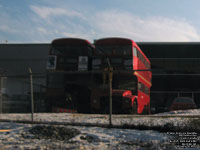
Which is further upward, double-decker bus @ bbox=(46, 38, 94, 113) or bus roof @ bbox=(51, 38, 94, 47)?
bus roof @ bbox=(51, 38, 94, 47)

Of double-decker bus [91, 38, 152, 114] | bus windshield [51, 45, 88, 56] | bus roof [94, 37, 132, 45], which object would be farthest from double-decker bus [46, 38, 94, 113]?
bus roof [94, 37, 132, 45]

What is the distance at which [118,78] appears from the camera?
16875mm

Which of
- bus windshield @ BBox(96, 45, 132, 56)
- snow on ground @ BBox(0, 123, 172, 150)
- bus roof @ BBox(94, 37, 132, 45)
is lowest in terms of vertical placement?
snow on ground @ BBox(0, 123, 172, 150)

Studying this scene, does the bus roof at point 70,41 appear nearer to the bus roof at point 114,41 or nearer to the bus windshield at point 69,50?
the bus windshield at point 69,50

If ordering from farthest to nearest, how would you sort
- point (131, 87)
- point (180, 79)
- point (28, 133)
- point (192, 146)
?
point (180, 79), point (131, 87), point (28, 133), point (192, 146)

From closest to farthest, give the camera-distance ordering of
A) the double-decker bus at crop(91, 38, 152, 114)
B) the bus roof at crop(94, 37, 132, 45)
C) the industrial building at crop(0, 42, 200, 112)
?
the double-decker bus at crop(91, 38, 152, 114), the bus roof at crop(94, 37, 132, 45), the industrial building at crop(0, 42, 200, 112)

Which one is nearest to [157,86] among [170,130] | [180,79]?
[180,79]

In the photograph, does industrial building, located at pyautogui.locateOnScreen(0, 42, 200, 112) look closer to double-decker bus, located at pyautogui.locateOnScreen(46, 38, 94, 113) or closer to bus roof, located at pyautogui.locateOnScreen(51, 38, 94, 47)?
double-decker bus, located at pyautogui.locateOnScreen(46, 38, 94, 113)

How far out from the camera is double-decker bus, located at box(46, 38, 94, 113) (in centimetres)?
1731

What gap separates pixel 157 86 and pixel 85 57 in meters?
18.2

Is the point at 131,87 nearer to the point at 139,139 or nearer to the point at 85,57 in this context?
the point at 85,57

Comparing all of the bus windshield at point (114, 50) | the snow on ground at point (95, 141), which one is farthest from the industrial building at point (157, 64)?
the snow on ground at point (95, 141)

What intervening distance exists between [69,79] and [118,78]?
2.93 m

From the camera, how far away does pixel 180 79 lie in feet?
110
